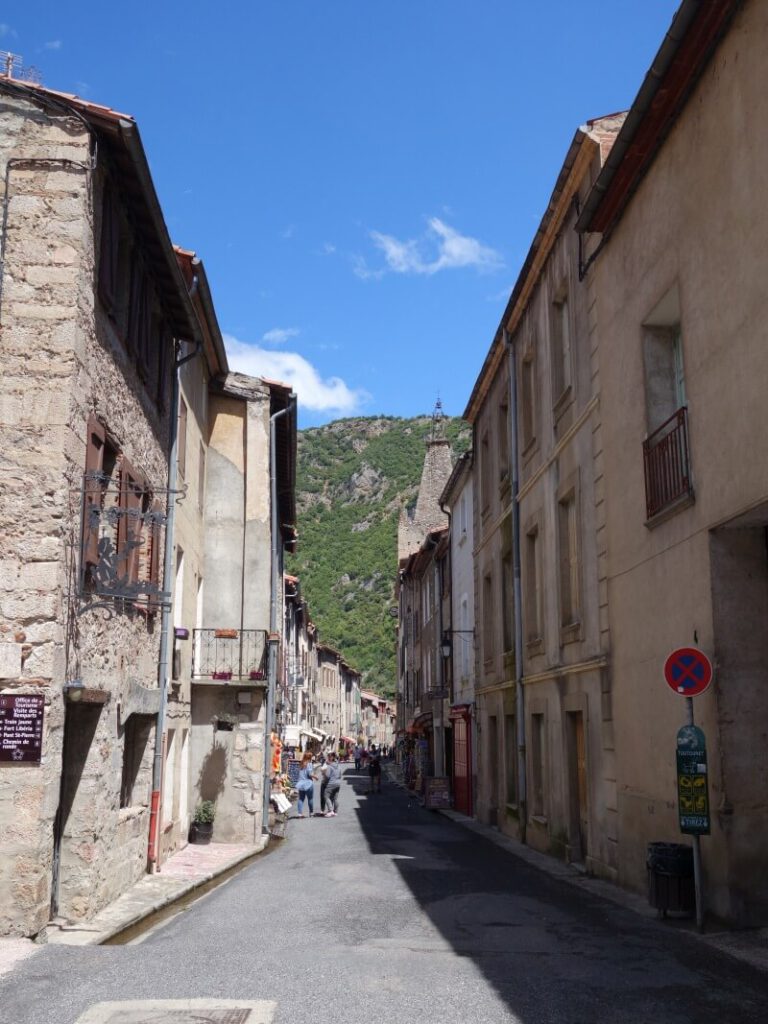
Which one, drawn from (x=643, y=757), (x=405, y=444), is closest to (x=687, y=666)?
(x=643, y=757)

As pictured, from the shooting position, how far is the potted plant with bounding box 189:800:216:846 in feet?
58.2

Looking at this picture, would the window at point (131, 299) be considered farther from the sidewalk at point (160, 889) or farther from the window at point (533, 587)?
the window at point (533, 587)

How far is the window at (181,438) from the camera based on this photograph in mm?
16484

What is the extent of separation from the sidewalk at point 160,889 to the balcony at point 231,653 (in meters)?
3.05

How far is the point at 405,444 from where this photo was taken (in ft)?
440

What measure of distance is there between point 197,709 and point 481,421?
9.69 metres

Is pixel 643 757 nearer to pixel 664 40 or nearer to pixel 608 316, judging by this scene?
pixel 608 316

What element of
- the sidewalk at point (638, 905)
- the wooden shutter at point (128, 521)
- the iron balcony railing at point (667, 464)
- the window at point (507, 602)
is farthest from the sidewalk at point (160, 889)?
the iron balcony railing at point (667, 464)

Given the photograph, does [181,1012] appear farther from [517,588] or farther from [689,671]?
[517,588]

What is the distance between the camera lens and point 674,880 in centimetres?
932

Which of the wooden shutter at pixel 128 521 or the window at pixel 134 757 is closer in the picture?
the wooden shutter at pixel 128 521

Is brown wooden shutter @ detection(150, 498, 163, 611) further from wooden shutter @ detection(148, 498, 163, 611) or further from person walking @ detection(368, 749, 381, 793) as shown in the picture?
person walking @ detection(368, 749, 381, 793)

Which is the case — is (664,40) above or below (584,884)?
above

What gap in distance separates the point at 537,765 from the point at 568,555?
427 cm
